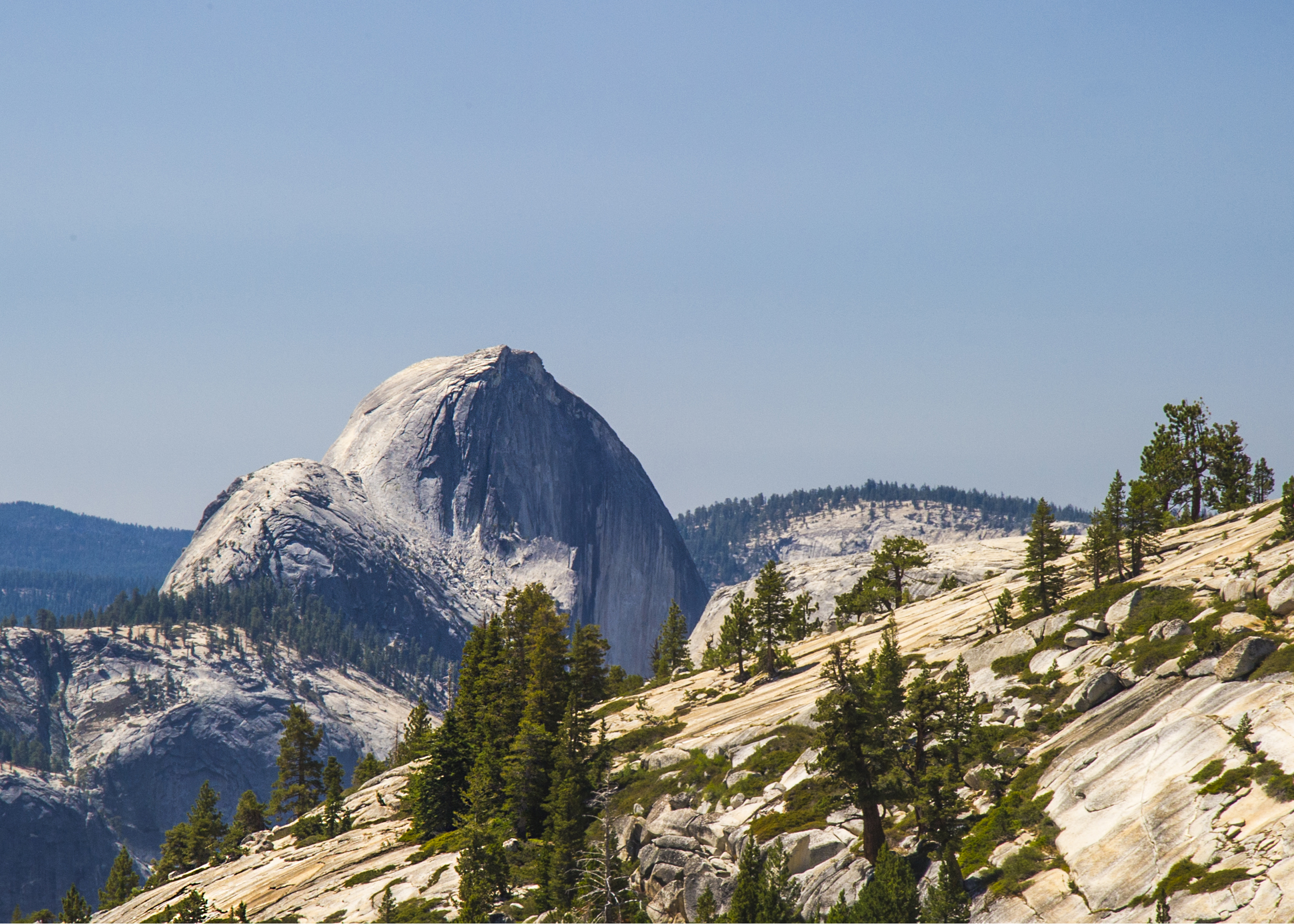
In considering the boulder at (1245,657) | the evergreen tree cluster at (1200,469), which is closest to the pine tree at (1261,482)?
the evergreen tree cluster at (1200,469)

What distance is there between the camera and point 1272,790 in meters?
38.4

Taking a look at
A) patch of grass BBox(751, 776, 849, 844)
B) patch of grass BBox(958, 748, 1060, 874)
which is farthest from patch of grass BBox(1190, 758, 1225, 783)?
patch of grass BBox(751, 776, 849, 844)

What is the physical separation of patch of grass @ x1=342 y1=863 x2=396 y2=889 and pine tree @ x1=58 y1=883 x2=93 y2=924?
124 feet

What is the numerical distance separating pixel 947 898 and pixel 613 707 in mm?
52240

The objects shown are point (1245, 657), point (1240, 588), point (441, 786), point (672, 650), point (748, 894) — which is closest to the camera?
point (748, 894)

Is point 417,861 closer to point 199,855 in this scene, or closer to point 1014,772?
point 1014,772

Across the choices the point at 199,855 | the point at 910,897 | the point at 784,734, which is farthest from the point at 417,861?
the point at 199,855

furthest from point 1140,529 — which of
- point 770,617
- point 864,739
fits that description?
point 864,739

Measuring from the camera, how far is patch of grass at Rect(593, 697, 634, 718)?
8894 centimetres

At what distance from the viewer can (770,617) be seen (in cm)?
8938

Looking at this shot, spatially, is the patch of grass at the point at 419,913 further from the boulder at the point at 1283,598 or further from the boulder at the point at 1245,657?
the boulder at the point at 1283,598

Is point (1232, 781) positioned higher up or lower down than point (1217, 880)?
higher up

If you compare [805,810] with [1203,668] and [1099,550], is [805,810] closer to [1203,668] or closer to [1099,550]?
[1203,668]

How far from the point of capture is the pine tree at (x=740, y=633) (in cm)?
9050
